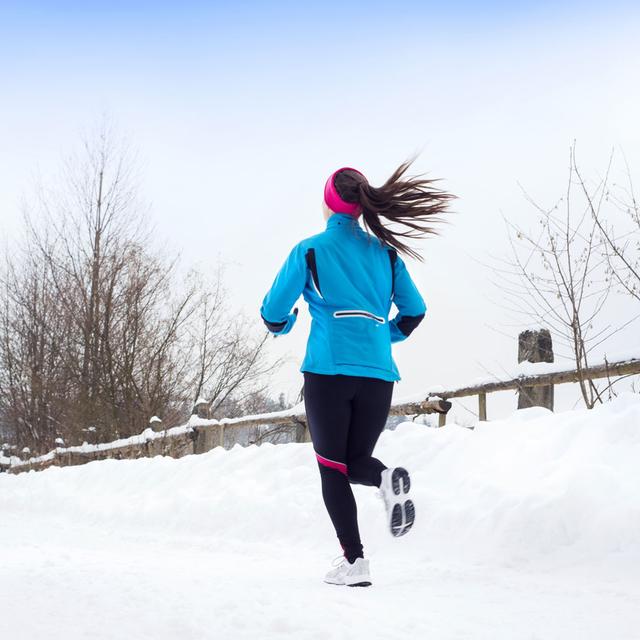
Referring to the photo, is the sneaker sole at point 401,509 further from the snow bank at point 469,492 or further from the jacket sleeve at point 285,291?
the jacket sleeve at point 285,291

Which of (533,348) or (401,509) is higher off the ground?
A: (533,348)

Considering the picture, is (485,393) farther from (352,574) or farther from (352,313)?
(352,574)

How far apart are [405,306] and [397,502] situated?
1.02 m

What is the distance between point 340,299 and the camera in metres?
3.32

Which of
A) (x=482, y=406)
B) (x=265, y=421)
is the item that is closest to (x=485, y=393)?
(x=482, y=406)

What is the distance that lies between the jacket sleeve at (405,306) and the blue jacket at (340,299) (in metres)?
0.16

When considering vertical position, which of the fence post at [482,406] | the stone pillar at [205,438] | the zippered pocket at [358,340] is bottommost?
the stone pillar at [205,438]

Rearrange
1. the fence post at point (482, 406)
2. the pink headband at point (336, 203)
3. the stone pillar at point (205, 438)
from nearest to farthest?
the pink headband at point (336, 203), the fence post at point (482, 406), the stone pillar at point (205, 438)

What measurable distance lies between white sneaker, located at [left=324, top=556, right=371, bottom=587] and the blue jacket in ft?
2.69

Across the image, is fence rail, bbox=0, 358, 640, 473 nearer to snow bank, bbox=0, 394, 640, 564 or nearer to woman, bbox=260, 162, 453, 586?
snow bank, bbox=0, 394, 640, 564

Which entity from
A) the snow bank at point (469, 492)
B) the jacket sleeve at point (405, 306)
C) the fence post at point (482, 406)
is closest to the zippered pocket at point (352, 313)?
the jacket sleeve at point (405, 306)

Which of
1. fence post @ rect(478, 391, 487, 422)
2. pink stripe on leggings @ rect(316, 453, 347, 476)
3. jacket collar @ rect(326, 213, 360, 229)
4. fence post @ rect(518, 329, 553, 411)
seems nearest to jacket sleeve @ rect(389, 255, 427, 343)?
jacket collar @ rect(326, 213, 360, 229)

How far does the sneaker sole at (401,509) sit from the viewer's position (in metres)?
3.11

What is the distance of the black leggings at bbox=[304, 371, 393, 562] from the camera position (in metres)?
3.25
